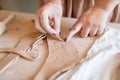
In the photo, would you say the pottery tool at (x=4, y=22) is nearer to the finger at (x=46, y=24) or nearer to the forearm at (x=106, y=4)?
the finger at (x=46, y=24)

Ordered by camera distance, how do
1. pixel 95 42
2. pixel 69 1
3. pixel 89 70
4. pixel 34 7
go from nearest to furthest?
1. pixel 89 70
2. pixel 95 42
3. pixel 69 1
4. pixel 34 7

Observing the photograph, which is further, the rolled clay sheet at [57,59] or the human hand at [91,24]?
the human hand at [91,24]

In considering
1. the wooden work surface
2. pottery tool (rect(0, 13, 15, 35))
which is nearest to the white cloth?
the wooden work surface

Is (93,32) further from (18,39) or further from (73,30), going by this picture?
(18,39)

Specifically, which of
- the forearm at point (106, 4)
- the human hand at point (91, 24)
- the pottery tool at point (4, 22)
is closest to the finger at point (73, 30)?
the human hand at point (91, 24)

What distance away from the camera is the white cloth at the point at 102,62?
46 centimetres

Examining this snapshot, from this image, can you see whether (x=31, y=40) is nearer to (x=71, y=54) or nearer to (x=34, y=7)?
(x=71, y=54)

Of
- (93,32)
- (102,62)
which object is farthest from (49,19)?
(102,62)

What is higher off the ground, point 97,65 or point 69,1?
point 69,1

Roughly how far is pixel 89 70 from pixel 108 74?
46mm

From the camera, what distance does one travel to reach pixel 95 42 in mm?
585

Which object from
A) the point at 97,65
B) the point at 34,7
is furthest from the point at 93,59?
the point at 34,7

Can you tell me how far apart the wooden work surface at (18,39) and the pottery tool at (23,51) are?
0.01 metres

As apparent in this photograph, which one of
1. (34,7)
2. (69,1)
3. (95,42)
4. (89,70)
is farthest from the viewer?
(34,7)
